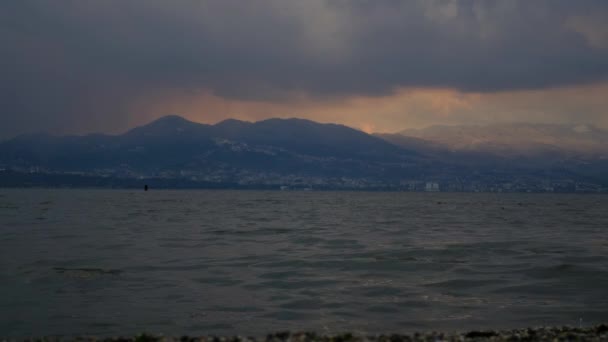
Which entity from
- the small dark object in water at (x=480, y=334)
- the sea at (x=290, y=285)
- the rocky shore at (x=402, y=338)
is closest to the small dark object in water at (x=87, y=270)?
the sea at (x=290, y=285)

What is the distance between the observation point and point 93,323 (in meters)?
15.9

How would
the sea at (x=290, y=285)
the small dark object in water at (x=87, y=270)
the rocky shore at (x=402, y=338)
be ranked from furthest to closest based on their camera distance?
the small dark object in water at (x=87, y=270), the sea at (x=290, y=285), the rocky shore at (x=402, y=338)

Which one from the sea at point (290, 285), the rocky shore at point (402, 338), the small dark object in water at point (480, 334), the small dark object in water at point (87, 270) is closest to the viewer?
the rocky shore at point (402, 338)

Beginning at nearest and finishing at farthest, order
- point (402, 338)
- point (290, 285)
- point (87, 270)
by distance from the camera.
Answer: point (402, 338) < point (290, 285) < point (87, 270)

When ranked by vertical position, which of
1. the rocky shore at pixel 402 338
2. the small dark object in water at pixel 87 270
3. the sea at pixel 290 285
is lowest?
the sea at pixel 290 285

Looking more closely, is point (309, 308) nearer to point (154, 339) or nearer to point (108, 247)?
point (154, 339)

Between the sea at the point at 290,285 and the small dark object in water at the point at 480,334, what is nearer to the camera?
the small dark object in water at the point at 480,334

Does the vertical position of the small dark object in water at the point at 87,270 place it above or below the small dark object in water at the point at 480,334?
below

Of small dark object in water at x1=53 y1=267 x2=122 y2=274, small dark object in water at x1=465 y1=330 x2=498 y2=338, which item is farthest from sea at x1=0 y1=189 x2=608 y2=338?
small dark object in water at x1=465 y1=330 x2=498 y2=338

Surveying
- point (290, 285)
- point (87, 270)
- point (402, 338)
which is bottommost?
point (290, 285)

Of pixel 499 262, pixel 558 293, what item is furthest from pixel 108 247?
pixel 558 293

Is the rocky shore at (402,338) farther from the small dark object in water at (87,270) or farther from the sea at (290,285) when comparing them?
the small dark object in water at (87,270)

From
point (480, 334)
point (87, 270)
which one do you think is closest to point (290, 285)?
point (87, 270)

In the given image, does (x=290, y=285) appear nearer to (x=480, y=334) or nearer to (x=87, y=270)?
(x=87, y=270)
